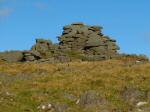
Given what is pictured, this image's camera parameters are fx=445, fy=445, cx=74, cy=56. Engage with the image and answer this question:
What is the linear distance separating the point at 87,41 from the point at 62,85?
145 feet

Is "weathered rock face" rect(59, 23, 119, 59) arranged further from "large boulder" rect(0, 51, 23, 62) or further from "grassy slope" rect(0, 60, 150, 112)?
"grassy slope" rect(0, 60, 150, 112)

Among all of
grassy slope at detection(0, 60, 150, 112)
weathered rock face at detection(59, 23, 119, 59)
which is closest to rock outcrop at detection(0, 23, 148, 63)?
weathered rock face at detection(59, 23, 119, 59)

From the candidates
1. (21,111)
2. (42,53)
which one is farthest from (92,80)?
(42,53)

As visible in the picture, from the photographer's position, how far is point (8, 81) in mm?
42719

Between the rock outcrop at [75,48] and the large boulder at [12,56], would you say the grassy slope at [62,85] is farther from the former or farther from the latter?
the large boulder at [12,56]

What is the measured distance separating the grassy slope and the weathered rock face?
32.2 m

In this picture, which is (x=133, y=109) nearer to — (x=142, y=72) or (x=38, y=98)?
(x=38, y=98)

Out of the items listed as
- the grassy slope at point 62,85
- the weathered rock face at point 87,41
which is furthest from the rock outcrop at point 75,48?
the grassy slope at point 62,85

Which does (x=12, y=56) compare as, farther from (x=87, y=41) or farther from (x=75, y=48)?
(x=87, y=41)

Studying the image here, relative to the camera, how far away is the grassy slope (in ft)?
113

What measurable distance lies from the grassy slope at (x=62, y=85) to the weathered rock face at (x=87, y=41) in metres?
32.2

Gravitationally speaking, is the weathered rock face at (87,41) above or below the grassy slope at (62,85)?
above

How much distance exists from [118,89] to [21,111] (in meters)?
9.16

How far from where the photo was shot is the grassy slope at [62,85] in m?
34.5
